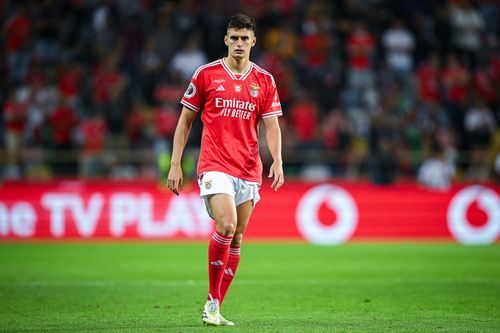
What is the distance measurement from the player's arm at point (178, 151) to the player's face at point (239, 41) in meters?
0.66

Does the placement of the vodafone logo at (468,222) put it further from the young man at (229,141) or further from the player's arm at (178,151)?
the player's arm at (178,151)

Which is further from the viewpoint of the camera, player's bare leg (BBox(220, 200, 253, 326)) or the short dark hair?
player's bare leg (BBox(220, 200, 253, 326))

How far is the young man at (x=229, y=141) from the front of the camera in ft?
25.6

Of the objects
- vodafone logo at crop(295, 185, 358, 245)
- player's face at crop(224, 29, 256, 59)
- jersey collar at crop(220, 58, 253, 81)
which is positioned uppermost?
player's face at crop(224, 29, 256, 59)

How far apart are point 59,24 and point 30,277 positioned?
12762 millimetres

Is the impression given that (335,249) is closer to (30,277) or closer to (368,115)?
(368,115)

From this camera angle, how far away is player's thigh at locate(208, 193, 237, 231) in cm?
767

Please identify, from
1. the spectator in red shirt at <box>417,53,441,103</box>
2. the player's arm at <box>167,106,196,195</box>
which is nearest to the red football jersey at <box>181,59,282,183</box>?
the player's arm at <box>167,106,196,195</box>

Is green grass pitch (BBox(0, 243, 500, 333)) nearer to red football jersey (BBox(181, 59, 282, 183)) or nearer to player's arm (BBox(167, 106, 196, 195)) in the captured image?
player's arm (BBox(167, 106, 196, 195))

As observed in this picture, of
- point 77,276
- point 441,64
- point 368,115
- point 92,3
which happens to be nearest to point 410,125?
point 368,115

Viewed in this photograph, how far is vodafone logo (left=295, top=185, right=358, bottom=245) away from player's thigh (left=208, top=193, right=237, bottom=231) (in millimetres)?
11290

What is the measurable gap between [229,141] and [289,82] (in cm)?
1451

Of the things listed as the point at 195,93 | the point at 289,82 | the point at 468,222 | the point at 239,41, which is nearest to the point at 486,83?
the point at 289,82

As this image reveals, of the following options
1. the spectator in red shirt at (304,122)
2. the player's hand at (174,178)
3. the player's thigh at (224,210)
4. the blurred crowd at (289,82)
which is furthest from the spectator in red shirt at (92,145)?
the player's thigh at (224,210)
